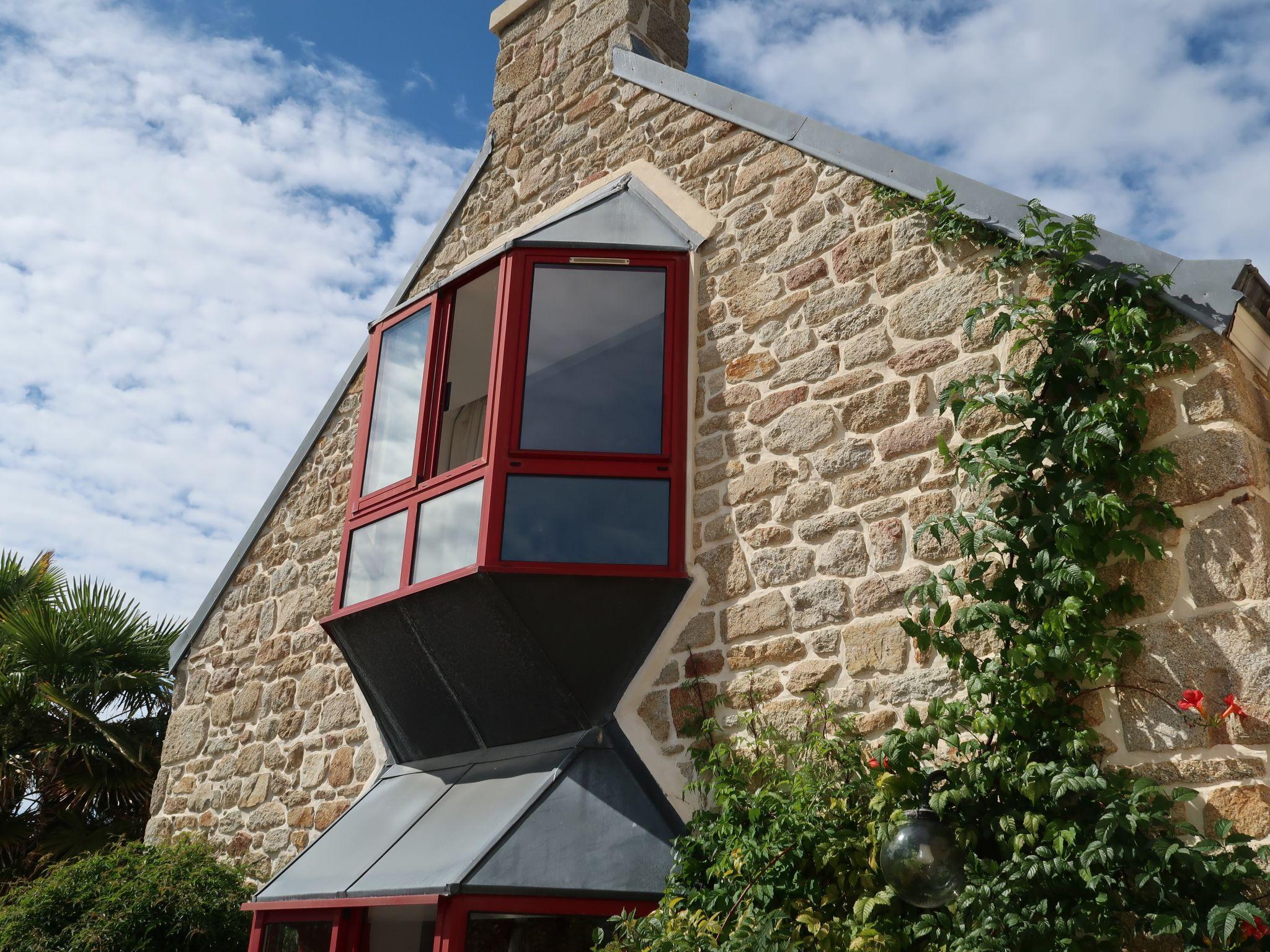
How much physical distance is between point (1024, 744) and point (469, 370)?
16.1 feet

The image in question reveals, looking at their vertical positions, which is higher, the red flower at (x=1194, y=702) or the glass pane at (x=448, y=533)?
the glass pane at (x=448, y=533)

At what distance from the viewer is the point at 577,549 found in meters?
5.80

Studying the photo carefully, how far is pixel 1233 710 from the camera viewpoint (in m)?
4.00

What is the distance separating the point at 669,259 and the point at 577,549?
1.78 metres

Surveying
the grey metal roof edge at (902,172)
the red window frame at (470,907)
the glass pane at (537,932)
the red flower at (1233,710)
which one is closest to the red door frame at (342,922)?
the red window frame at (470,907)

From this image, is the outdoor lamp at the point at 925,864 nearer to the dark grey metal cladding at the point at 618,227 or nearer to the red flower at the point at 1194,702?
the red flower at the point at 1194,702

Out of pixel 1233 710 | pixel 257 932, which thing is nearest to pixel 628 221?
pixel 1233 710

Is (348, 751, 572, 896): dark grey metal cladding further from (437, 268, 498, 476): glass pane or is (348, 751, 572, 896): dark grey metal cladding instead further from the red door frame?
(437, 268, 498, 476): glass pane

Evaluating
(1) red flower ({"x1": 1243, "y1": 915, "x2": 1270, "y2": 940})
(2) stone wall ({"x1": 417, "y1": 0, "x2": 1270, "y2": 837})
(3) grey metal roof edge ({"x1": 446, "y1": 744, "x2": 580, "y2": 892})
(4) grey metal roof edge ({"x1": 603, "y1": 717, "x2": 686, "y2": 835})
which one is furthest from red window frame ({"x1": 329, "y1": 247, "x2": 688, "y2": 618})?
(1) red flower ({"x1": 1243, "y1": 915, "x2": 1270, "y2": 940})

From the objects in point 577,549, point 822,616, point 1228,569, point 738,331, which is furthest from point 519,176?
point 1228,569

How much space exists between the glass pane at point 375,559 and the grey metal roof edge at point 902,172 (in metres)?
3.04

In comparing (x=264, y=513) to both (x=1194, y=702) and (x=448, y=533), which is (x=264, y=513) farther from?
(x=1194, y=702)

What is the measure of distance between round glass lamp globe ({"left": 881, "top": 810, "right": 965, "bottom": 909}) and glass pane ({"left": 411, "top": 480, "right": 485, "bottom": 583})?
8.46 feet

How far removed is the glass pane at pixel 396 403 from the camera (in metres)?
6.86
